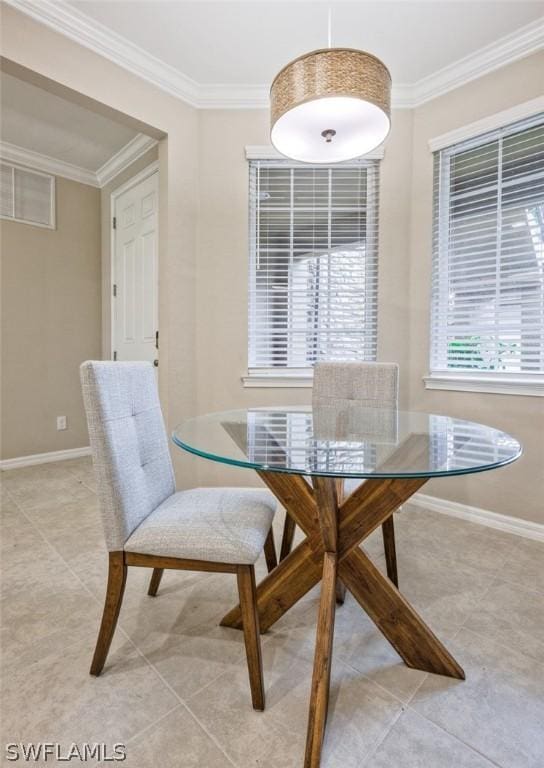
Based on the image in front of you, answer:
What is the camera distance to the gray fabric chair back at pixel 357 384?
6.32ft

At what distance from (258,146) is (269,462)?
2.47m

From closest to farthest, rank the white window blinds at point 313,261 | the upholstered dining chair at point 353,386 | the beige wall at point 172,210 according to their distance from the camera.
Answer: the upholstered dining chair at point 353,386 < the beige wall at point 172,210 < the white window blinds at point 313,261

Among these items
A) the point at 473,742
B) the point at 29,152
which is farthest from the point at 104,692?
the point at 29,152

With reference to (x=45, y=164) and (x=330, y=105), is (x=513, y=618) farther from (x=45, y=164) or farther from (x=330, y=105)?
(x=45, y=164)

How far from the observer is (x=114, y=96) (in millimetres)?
2332

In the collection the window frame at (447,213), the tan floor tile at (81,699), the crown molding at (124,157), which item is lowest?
the tan floor tile at (81,699)

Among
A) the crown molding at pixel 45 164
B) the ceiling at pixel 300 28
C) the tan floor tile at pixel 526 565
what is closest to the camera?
the tan floor tile at pixel 526 565

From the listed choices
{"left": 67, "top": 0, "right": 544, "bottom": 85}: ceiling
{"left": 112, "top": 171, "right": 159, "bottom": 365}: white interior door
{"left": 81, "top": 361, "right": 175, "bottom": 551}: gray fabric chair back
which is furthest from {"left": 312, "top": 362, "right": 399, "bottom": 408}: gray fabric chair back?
{"left": 67, "top": 0, "right": 544, "bottom": 85}: ceiling

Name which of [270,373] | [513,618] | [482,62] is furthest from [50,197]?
[513,618]

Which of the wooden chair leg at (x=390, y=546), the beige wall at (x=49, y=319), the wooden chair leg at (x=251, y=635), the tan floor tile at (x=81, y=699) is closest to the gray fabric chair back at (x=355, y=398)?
the wooden chair leg at (x=390, y=546)

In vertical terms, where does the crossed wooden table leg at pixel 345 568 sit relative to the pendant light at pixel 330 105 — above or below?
below

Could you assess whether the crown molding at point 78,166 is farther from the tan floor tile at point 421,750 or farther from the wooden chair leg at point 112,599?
the tan floor tile at point 421,750

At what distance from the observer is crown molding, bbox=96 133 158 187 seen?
3164 mm

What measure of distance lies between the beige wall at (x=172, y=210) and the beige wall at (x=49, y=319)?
63.4 inches
